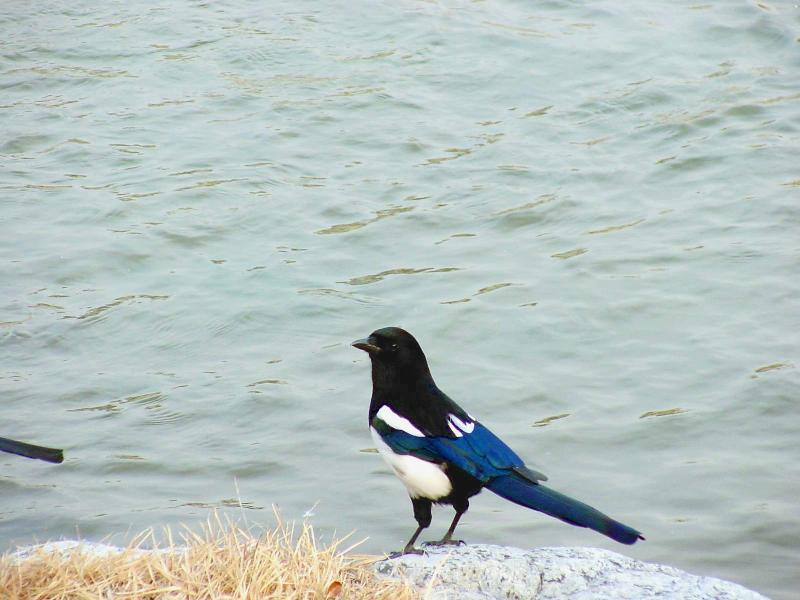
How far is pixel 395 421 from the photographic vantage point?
4.35 metres

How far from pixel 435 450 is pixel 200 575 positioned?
993 mm

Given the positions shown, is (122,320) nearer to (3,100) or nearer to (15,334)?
(15,334)

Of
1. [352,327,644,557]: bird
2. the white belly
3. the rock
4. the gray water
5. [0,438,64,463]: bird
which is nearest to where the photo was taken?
[0,438,64,463]: bird

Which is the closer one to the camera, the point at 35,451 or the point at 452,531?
the point at 35,451

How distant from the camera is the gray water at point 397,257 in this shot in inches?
231

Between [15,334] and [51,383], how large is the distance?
667 millimetres

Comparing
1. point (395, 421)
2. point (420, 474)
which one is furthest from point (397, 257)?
point (420, 474)

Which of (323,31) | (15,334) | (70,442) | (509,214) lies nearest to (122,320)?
(15,334)

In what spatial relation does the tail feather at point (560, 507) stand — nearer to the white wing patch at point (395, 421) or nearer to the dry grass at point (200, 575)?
the white wing patch at point (395, 421)

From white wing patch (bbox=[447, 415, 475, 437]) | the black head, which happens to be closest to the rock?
white wing patch (bbox=[447, 415, 475, 437])

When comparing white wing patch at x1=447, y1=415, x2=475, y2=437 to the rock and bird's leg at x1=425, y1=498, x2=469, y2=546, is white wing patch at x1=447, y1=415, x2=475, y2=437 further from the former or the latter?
the rock

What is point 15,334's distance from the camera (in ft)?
24.0

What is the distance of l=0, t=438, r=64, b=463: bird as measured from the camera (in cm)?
334

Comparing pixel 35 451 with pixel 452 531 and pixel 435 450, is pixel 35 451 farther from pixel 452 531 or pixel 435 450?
pixel 452 531
